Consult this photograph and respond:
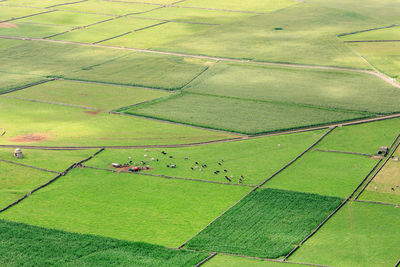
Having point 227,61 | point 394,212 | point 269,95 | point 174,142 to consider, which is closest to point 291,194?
point 394,212

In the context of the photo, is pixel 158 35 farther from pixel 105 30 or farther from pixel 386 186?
pixel 386 186

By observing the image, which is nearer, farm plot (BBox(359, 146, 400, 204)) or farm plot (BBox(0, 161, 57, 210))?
farm plot (BBox(359, 146, 400, 204))

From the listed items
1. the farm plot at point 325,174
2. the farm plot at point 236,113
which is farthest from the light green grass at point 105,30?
the farm plot at point 325,174

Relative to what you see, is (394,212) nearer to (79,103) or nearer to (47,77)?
(79,103)

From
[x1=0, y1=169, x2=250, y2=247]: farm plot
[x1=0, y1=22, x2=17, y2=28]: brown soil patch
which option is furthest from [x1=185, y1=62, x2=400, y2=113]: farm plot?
[x1=0, y1=22, x2=17, y2=28]: brown soil patch

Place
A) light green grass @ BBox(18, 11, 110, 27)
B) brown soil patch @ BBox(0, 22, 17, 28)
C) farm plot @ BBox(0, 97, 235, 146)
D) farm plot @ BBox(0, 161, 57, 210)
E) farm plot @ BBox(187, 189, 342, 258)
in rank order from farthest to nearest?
light green grass @ BBox(18, 11, 110, 27), brown soil patch @ BBox(0, 22, 17, 28), farm plot @ BBox(0, 97, 235, 146), farm plot @ BBox(0, 161, 57, 210), farm plot @ BBox(187, 189, 342, 258)

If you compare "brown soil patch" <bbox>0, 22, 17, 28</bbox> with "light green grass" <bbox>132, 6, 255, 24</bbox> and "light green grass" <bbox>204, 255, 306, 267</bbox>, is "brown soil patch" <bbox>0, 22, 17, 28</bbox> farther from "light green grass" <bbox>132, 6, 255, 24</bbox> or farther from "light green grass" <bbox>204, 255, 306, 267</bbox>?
"light green grass" <bbox>204, 255, 306, 267</bbox>
